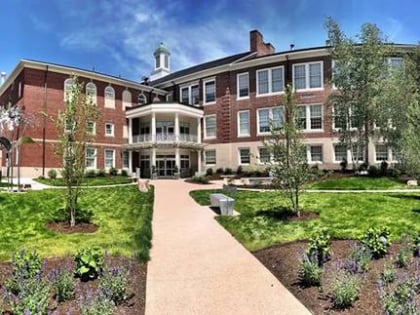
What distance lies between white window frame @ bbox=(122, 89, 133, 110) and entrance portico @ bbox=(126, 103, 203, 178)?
954mm

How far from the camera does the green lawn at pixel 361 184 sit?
832 inches

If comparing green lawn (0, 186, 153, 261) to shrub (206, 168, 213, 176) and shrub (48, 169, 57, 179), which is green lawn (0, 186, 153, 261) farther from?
shrub (206, 168, 213, 176)

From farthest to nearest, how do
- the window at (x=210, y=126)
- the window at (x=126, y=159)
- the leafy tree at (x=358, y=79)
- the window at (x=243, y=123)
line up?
the window at (x=210, y=126) → the window at (x=126, y=159) → the window at (x=243, y=123) → the leafy tree at (x=358, y=79)

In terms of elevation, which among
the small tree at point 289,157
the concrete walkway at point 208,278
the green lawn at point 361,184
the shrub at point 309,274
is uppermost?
the small tree at point 289,157

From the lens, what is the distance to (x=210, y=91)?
3847 cm

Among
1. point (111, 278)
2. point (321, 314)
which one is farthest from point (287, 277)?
point (111, 278)

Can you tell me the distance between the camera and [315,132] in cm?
3259

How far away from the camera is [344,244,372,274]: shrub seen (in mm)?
6752

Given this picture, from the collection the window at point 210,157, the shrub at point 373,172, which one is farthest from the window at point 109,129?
the shrub at point 373,172

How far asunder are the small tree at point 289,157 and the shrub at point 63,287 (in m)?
7.18

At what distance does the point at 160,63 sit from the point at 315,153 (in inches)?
1163

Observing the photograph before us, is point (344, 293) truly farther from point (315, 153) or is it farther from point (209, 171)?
point (209, 171)

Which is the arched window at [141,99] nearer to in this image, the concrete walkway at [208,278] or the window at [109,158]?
the window at [109,158]

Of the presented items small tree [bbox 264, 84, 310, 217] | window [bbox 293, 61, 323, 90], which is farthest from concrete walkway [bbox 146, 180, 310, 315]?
window [bbox 293, 61, 323, 90]
